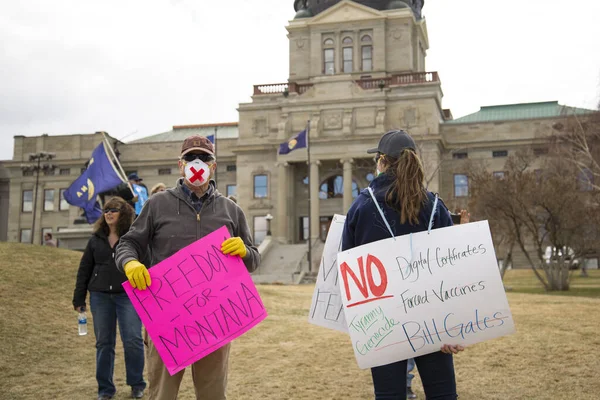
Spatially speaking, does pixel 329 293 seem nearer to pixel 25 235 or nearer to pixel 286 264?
pixel 286 264

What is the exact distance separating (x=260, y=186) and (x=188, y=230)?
5353 centimetres

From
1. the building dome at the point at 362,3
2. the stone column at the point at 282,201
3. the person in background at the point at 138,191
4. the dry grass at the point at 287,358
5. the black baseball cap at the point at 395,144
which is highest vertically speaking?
the building dome at the point at 362,3

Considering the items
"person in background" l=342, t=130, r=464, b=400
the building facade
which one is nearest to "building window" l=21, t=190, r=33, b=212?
the building facade

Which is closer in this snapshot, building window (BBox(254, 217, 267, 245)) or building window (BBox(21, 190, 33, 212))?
building window (BBox(254, 217, 267, 245))

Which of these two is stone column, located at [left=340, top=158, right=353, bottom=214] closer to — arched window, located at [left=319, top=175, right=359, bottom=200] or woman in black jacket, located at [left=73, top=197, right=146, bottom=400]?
arched window, located at [left=319, top=175, right=359, bottom=200]

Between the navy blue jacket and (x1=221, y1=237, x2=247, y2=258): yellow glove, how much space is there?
3.05 feet

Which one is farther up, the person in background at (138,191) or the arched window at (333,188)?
the arched window at (333,188)

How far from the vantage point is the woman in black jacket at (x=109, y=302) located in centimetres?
798

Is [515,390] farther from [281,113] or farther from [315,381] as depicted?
[281,113]

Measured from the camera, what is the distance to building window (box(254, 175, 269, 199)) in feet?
192

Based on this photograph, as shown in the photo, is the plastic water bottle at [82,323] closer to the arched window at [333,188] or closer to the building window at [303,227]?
the building window at [303,227]

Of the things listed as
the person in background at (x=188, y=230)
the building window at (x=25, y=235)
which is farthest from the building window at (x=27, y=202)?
the person in background at (x=188, y=230)

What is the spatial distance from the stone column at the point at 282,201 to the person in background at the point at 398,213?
50.8m

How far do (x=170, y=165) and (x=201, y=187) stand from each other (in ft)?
199
